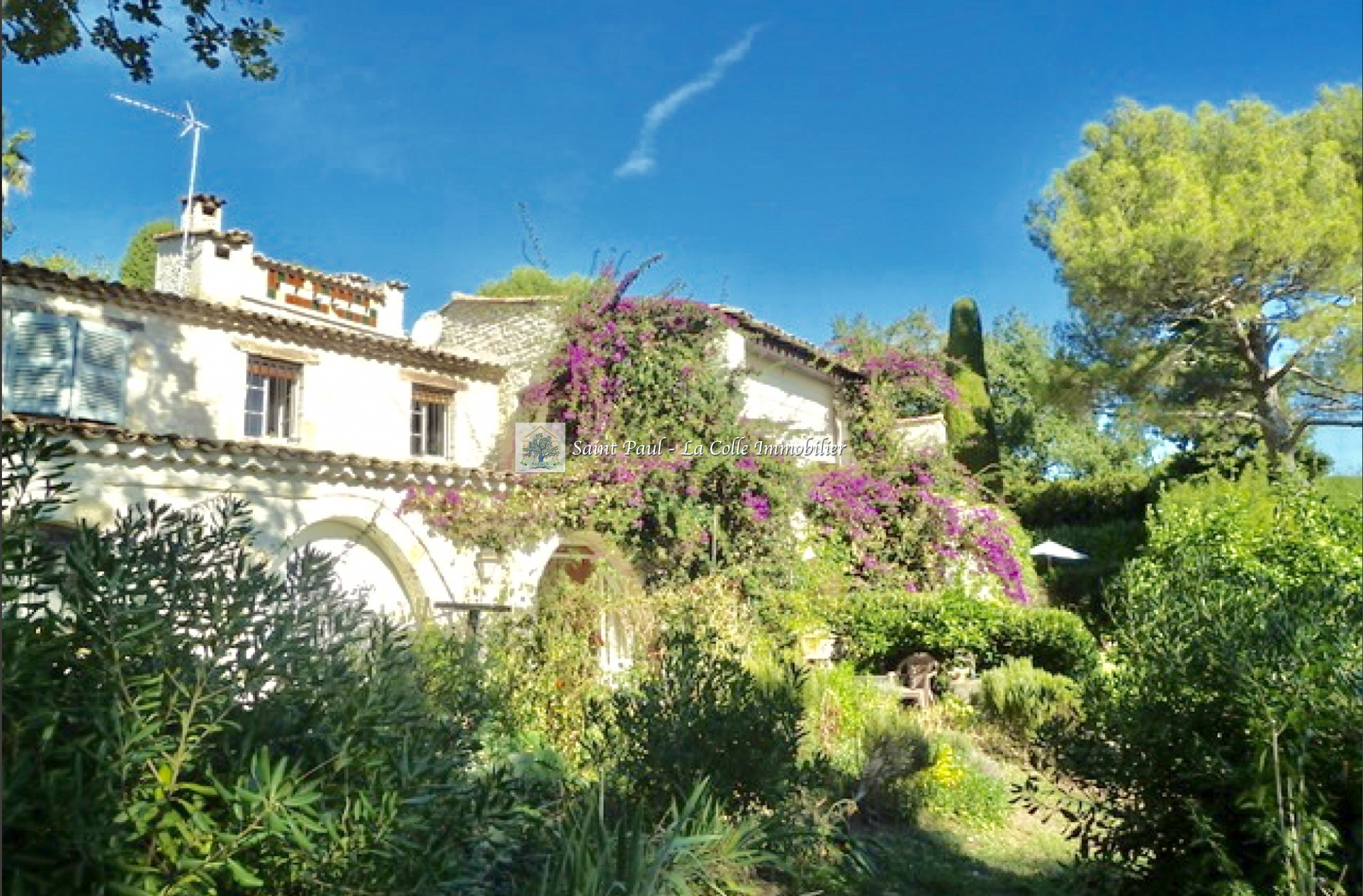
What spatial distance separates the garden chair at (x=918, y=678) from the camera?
1081 cm

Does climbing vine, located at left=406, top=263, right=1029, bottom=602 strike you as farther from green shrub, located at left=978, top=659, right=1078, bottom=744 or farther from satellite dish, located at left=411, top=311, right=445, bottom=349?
green shrub, located at left=978, top=659, right=1078, bottom=744

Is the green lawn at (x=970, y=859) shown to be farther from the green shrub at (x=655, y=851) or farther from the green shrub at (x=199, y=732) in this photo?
the green shrub at (x=199, y=732)

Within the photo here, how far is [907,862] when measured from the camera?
5.95 metres

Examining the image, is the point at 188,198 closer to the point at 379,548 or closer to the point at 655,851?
the point at 379,548

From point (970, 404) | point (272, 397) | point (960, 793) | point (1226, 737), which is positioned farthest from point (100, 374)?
point (970, 404)

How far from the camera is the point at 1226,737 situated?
3.59 metres

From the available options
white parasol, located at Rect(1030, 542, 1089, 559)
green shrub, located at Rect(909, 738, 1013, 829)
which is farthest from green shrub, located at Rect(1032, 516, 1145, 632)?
green shrub, located at Rect(909, 738, 1013, 829)

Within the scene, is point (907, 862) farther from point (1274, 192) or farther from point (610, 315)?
point (610, 315)

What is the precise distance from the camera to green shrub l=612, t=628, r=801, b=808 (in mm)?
4500

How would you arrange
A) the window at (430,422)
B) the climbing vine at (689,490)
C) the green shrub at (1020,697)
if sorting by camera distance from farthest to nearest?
the window at (430,422), the climbing vine at (689,490), the green shrub at (1020,697)

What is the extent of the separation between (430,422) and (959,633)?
29.0 feet

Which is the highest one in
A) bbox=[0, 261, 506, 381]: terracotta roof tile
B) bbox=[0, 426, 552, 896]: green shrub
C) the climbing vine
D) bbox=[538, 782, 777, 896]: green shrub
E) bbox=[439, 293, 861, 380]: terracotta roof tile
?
bbox=[439, 293, 861, 380]: terracotta roof tile

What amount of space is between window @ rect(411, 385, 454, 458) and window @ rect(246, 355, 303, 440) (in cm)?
195

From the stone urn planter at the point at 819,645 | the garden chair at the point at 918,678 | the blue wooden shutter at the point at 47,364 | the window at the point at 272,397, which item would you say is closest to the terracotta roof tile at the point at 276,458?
the blue wooden shutter at the point at 47,364
